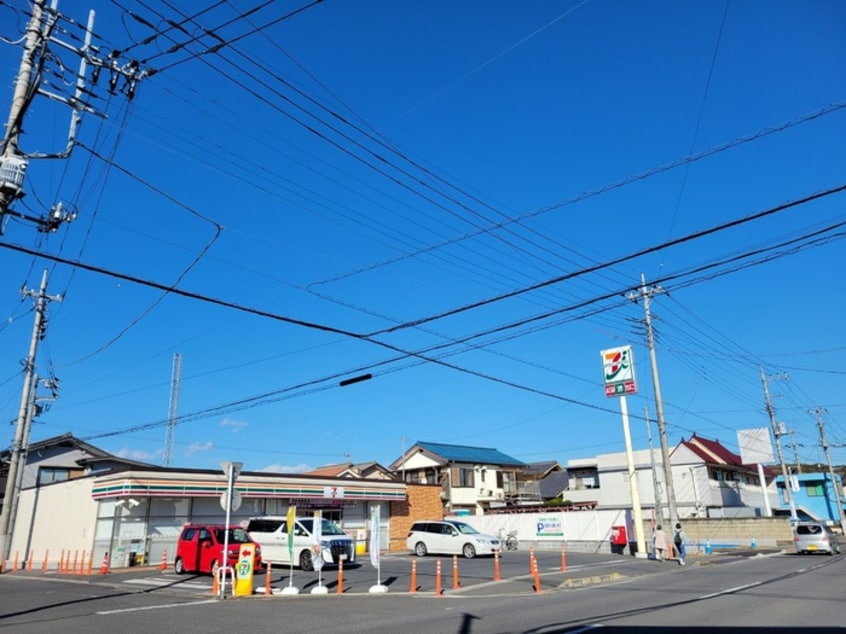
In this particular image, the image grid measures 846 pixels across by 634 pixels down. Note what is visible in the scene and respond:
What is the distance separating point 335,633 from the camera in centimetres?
967

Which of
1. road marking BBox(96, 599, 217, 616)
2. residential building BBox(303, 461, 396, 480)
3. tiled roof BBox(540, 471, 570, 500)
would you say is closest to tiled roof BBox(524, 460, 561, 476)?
tiled roof BBox(540, 471, 570, 500)

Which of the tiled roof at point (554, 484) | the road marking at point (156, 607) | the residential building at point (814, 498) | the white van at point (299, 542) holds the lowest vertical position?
the road marking at point (156, 607)

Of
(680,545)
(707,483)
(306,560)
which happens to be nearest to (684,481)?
(707,483)

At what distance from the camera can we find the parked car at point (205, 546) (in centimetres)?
2014

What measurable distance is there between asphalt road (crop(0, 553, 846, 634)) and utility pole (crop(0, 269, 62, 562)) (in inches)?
229

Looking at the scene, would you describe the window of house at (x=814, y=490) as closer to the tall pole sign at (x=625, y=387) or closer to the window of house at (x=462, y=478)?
the window of house at (x=462, y=478)

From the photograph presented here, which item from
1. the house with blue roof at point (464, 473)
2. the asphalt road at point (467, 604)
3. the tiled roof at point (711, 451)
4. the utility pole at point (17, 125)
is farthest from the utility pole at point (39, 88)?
the tiled roof at point (711, 451)

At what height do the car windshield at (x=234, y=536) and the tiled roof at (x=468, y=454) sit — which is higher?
the tiled roof at (x=468, y=454)

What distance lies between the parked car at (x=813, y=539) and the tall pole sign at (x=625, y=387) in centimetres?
825

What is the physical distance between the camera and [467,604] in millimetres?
13336

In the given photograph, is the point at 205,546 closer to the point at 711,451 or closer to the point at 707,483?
the point at 707,483

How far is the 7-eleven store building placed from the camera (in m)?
26.3

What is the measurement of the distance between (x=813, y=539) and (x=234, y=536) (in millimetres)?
26432

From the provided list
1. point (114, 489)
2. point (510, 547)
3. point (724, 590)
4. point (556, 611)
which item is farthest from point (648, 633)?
point (510, 547)
